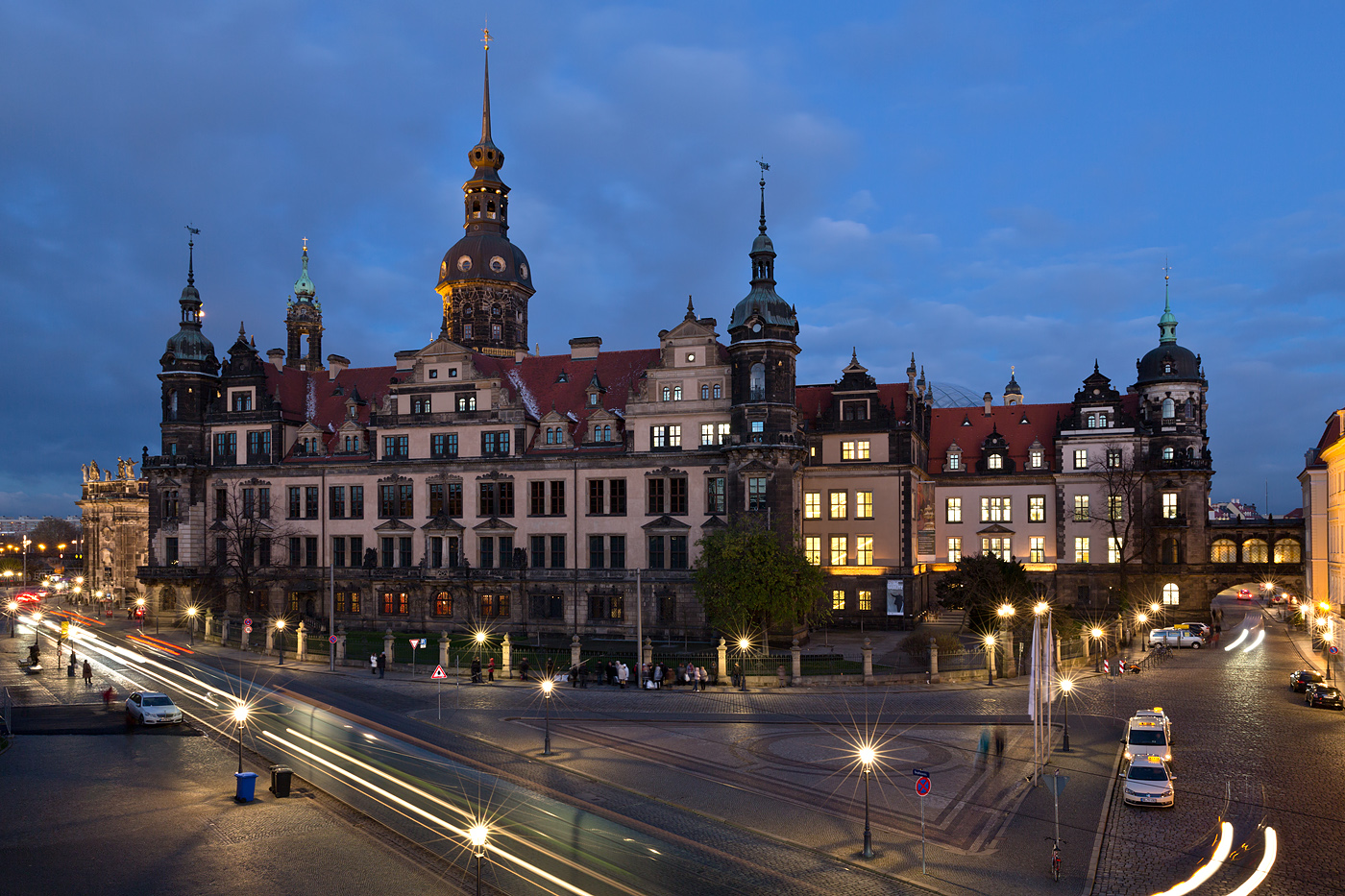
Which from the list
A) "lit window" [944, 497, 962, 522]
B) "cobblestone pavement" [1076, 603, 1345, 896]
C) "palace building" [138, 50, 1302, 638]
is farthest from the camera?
"lit window" [944, 497, 962, 522]

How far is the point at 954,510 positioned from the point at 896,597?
45.8 feet

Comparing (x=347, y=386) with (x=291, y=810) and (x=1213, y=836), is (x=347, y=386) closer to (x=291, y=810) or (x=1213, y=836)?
Result: (x=291, y=810)

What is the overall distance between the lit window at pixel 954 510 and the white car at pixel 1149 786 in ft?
181

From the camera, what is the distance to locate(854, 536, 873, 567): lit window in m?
72.5

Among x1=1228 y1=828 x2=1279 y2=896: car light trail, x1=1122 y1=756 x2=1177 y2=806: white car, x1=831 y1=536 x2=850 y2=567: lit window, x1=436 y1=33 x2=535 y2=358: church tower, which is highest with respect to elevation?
x1=436 y1=33 x2=535 y2=358: church tower

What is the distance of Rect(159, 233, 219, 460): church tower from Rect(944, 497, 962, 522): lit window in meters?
62.3

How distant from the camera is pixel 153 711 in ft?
125

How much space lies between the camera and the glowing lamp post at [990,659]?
47750 mm

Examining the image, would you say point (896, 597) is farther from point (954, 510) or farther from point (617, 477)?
point (617, 477)

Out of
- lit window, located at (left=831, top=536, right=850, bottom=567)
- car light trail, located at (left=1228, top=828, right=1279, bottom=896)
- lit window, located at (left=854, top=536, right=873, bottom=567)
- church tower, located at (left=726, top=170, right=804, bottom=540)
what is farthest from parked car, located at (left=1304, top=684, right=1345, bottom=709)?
lit window, located at (left=831, top=536, right=850, bottom=567)

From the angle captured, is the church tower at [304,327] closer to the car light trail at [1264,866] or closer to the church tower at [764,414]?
the church tower at [764,414]

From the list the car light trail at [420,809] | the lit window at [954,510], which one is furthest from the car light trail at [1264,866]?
the lit window at [954,510]

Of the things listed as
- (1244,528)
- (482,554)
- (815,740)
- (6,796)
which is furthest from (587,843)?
(1244,528)

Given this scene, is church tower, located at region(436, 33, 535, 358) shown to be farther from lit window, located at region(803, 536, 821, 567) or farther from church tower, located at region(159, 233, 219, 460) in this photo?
lit window, located at region(803, 536, 821, 567)
